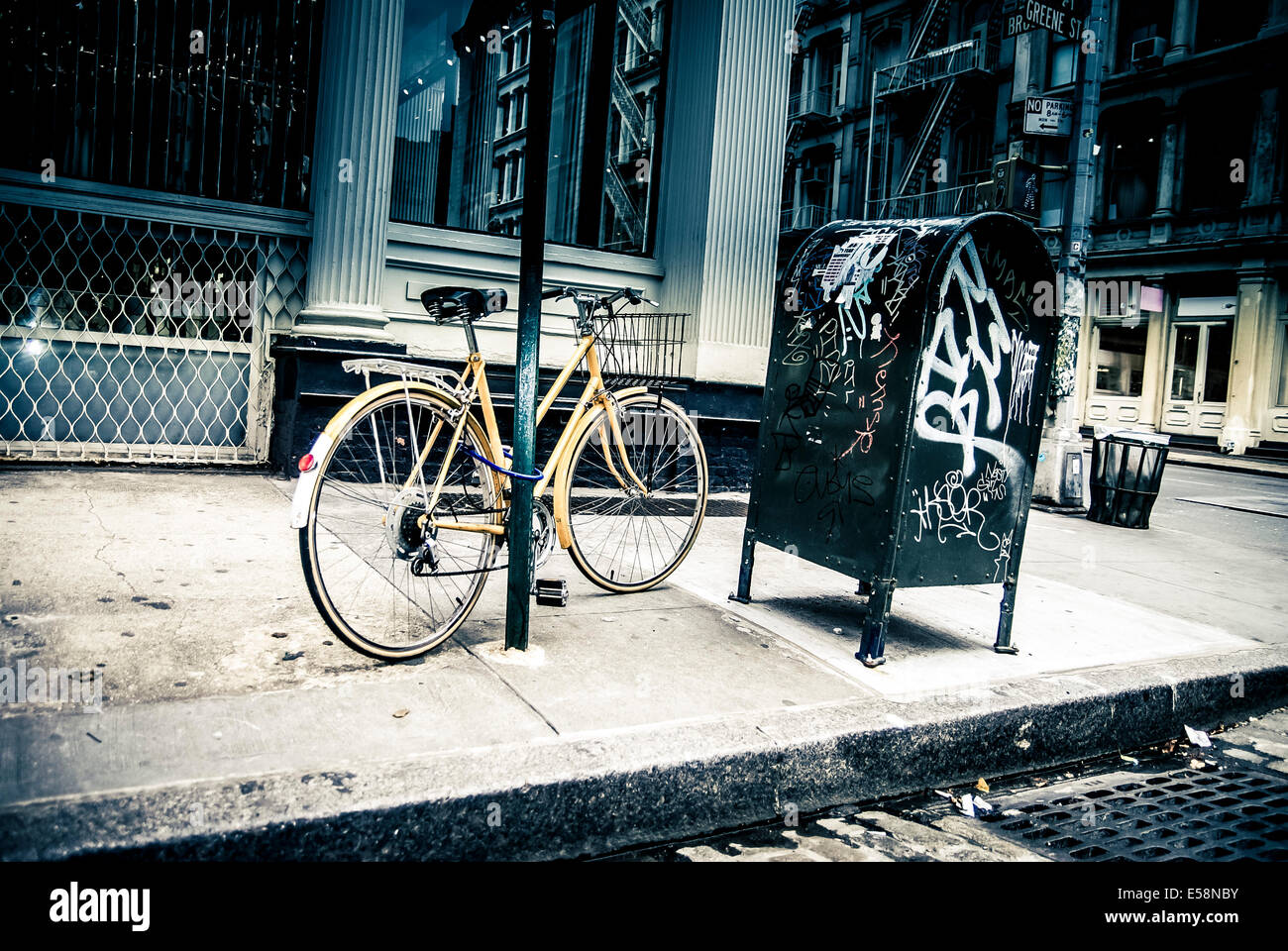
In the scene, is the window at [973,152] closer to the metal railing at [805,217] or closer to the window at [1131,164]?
the window at [1131,164]

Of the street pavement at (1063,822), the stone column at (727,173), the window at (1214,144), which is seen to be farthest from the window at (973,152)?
the street pavement at (1063,822)

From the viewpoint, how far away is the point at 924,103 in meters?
30.0

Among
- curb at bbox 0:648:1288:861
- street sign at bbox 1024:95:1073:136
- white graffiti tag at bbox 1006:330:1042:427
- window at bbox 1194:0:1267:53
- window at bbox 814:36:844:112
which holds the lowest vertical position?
curb at bbox 0:648:1288:861

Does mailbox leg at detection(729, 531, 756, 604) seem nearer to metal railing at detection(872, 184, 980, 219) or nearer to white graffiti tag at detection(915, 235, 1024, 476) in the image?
white graffiti tag at detection(915, 235, 1024, 476)

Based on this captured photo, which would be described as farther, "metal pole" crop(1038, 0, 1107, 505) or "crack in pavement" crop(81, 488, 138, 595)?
"metal pole" crop(1038, 0, 1107, 505)

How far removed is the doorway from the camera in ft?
76.3

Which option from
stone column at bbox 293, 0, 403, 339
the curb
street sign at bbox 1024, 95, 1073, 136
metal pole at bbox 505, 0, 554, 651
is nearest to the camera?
the curb

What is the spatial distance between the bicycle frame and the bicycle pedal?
0.19 meters

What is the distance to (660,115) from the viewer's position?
27.0ft

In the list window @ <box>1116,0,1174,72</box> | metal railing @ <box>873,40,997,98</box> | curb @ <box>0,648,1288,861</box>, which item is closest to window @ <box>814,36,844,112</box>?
metal railing @ <box>873,40,997,98</box>

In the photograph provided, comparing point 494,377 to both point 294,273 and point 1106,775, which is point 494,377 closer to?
point 294,273

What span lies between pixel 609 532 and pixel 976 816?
8.39ft

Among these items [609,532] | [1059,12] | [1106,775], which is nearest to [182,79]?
[609,532]

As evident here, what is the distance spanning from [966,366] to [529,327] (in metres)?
1.84
